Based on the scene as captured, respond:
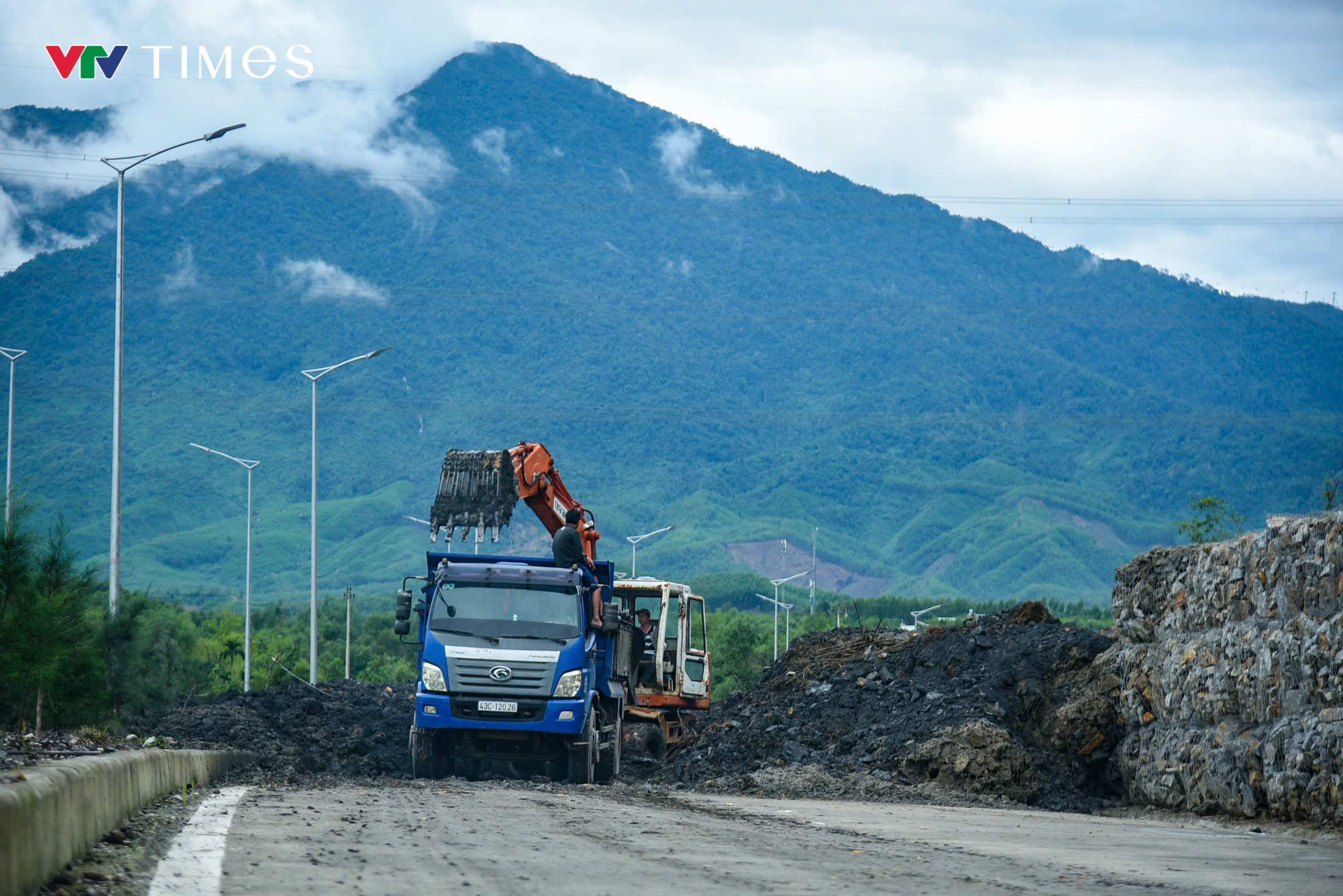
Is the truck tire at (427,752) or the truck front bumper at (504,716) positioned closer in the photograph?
the truck front bumper at (504,716)

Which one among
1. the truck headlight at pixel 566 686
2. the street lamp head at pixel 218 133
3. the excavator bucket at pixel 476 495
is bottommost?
the truck headlight at pixel 566 686

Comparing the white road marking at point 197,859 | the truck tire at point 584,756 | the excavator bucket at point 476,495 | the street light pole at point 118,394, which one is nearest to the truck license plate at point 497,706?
the truck tire at point 584,756

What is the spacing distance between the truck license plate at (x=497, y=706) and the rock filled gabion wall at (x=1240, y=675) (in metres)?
8.12

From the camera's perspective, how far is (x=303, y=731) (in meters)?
28.2

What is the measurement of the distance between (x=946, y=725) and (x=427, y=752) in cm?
739

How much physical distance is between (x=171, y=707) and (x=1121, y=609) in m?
20.0

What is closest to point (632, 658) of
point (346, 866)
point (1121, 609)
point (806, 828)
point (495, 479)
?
point (495, 479)

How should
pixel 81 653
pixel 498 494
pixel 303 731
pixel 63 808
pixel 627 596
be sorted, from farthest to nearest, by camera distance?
pixel 627 596
pixel 303 731
pixel 81 653
pixel 498 494
pixel 63 808

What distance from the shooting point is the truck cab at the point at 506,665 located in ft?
70.6

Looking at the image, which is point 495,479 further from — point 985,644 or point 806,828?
point 806,828

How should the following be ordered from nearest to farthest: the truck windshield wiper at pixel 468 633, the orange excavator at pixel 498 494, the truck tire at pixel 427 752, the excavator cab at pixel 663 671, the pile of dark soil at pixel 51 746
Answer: the pile of dark soil at pixel 51 746 → the truck windshield wiper at pixel 468 633 → the truck tire at pixel 427 752 → the orange excavator at pixel 498 494 → the excavator cab at pixel 663 671

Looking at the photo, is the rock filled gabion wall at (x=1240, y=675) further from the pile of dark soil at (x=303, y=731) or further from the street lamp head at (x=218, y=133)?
the street lamp head at (x=218, y=133)

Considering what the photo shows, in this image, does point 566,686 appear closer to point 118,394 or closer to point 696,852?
point 696,852

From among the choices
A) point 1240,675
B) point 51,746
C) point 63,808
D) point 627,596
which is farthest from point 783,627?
point 63,808
